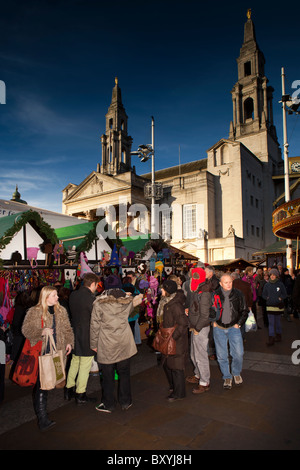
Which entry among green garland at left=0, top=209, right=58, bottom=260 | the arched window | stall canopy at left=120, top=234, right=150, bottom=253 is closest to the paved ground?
green garland at left=0, top=209, right=58, bottom=260

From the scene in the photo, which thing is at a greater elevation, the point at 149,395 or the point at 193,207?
the point at 193,207

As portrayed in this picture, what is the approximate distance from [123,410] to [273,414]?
2.12 m

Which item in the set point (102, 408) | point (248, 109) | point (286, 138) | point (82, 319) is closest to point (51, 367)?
point (82, 319)

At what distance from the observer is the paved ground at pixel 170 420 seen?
11.7 feet

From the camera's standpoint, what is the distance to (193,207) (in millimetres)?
36562

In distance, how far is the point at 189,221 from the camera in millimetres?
36719

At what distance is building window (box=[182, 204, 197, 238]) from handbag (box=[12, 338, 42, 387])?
32.3m

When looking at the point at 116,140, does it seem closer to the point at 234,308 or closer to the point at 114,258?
the point at 114,258

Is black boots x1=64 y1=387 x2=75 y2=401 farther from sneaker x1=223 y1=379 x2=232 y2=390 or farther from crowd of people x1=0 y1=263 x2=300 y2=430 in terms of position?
sneaker x1=223 y1=379 x2=232 y2=390

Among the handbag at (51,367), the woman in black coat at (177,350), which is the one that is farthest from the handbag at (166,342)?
the handbag at (51,367)

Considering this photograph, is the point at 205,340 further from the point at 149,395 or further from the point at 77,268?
the point at 77,268

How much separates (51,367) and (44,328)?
498 millimetres
